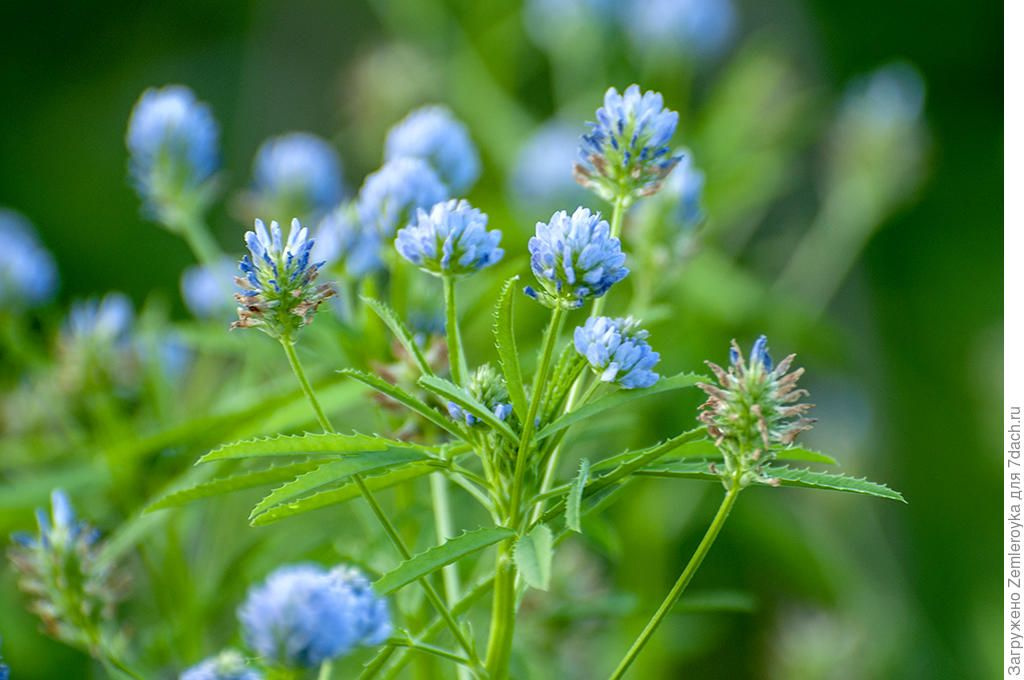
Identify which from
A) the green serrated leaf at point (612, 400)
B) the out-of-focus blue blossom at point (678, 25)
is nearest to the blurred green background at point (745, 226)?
the out-of-focus blue blossom at point (678, 25)

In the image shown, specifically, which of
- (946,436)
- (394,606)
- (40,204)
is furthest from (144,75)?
(394,606)

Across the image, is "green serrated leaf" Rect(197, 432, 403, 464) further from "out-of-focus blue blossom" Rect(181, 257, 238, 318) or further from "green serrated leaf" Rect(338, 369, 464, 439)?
"out-of-focus blue blossom" Rect(181, 257, 238, 318)

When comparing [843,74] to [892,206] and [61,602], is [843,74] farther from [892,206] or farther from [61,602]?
[61,602]

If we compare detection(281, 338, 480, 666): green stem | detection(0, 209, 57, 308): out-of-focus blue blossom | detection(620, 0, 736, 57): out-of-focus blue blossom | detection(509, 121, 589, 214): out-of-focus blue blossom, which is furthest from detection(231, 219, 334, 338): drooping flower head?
detection(620, 0, 736, 57): out-of-focus blue blossom

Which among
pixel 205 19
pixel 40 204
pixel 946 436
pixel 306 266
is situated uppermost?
pixel 205 19

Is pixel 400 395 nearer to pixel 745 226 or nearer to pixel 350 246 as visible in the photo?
pixel 350 246

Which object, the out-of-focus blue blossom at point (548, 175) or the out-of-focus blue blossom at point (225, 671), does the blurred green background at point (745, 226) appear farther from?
the out-of-focus blue blossom at point (225, 671)
